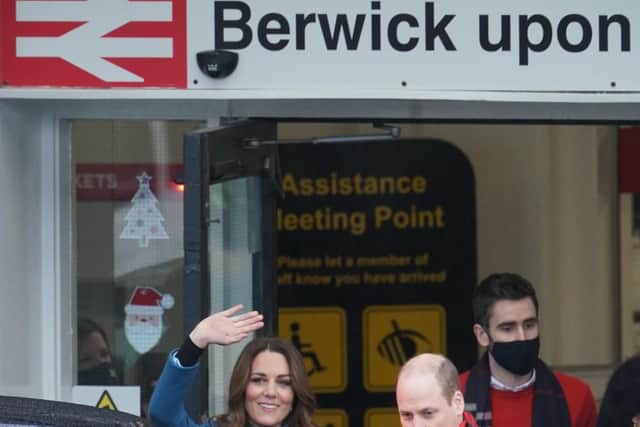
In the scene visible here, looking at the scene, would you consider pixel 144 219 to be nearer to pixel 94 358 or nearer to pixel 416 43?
pixel 94 358

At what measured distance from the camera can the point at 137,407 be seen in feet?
18.7

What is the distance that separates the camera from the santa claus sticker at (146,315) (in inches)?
228

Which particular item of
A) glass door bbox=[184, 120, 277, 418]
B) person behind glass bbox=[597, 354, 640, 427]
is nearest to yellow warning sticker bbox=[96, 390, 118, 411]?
glass door bbox=[184, 120, 277, 418]

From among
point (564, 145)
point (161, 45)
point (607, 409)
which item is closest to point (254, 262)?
point (161, 45)

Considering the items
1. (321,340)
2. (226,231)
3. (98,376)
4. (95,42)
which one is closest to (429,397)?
(226,231)

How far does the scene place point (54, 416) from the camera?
3.68m

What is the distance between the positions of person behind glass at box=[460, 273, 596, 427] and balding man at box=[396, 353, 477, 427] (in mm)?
1293

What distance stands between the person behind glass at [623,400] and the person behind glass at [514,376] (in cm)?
54

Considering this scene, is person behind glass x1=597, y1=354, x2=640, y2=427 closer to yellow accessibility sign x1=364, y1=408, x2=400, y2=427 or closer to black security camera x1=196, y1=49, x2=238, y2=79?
black security camera x1=196, y1=49, x2=238, y2=79

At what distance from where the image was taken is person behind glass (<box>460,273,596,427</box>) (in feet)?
16.7

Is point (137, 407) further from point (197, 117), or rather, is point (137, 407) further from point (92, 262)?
point (197, 117)

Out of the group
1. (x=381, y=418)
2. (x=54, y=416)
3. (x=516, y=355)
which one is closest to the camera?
(x=54, y=416)

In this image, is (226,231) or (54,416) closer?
(54,416)

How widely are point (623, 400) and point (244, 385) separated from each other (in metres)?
1.18
